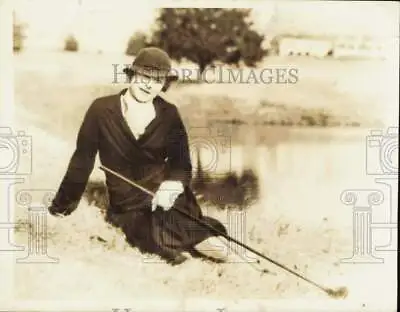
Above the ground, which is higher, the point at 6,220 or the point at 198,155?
the point at 198,155

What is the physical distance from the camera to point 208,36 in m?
1.04

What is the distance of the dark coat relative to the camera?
40.8 inches

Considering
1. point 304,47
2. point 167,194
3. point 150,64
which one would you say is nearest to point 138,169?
point 167,194

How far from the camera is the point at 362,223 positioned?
3.47 feet

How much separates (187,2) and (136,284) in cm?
47

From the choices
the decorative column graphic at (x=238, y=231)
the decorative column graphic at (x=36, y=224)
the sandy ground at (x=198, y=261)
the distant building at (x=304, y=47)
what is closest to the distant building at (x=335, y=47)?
the distant building at (x=304, y=47)

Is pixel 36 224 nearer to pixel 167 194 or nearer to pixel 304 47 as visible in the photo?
pixel 167 194

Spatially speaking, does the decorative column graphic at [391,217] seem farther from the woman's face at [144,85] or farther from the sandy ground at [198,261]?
the woman's face at [144,85]

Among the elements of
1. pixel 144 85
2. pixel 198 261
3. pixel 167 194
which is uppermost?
pixel 144 85

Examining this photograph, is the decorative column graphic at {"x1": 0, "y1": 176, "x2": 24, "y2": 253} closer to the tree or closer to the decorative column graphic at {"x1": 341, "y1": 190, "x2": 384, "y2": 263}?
the tree

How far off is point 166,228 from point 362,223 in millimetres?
329

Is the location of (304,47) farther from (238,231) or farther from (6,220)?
(6,220)

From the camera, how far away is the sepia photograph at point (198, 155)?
1035 mm

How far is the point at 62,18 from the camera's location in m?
1.03
